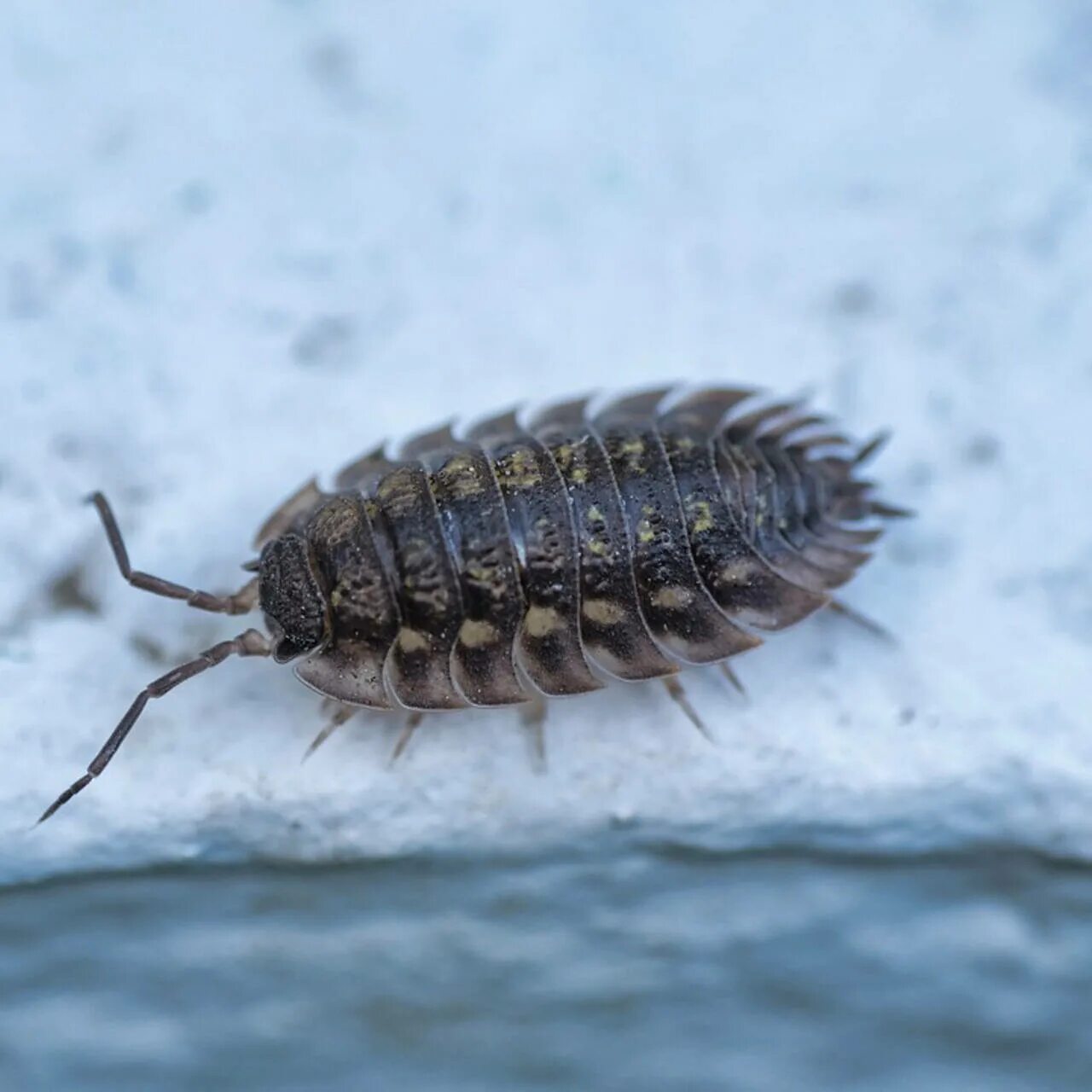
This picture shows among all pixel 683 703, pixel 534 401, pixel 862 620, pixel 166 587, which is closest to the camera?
pixel 166 587

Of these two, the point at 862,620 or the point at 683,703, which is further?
the point at 862,620

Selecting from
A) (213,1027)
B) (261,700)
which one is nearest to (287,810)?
(261,700)

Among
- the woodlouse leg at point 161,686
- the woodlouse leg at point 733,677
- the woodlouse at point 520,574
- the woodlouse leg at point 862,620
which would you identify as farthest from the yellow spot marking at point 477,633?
the woodlouse leg at point 862,620

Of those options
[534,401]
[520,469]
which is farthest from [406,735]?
[534,401]

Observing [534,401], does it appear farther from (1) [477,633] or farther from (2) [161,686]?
(2) [161,686]

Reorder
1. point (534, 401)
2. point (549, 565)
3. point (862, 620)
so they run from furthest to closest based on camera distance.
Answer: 1. point (534, 401)
2. point (862, 620)
3. point (549, 565)

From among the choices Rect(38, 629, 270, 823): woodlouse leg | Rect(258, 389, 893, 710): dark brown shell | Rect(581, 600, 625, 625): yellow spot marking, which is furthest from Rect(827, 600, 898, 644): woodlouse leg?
Rect(38, 629, 270, 823): woodlouse leg
